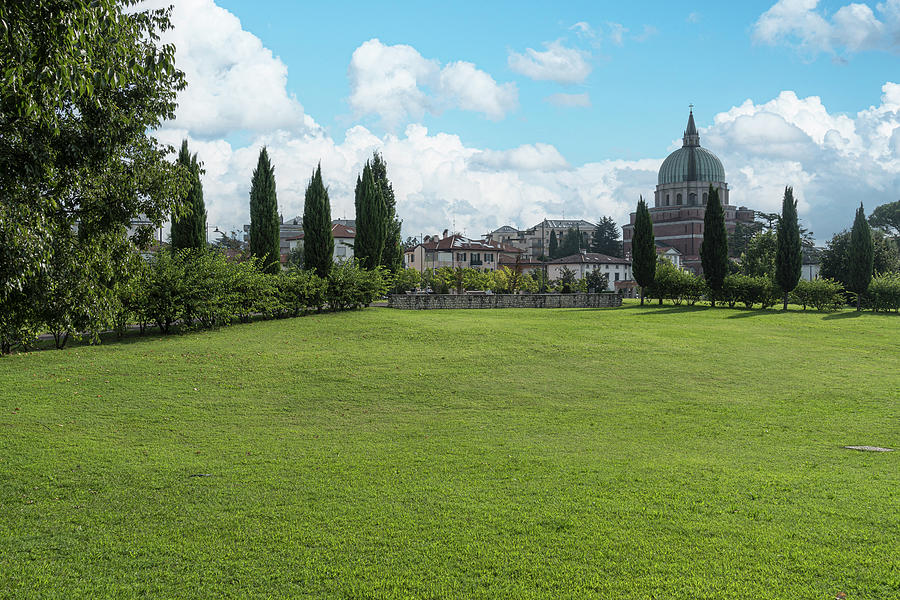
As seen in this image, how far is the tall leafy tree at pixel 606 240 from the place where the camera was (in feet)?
389

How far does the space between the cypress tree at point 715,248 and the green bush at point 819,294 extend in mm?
4529

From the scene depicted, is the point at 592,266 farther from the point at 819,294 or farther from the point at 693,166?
the point at 819,294

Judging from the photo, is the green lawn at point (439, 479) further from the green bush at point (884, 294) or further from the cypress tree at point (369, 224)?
the green bush at point (884, 294)

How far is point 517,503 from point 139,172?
22.5 feet

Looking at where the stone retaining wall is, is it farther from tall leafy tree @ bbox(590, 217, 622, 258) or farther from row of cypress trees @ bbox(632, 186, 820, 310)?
tall leafy tree @ bbox(590, 217, 622, 258)

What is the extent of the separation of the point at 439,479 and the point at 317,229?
27241 mm

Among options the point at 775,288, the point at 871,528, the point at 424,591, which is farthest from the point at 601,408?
the point at 775,288

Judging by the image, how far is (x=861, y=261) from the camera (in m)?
43.2

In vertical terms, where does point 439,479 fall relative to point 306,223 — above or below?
below

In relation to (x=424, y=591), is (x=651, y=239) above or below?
above

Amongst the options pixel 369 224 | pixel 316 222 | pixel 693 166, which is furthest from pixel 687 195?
pixel 316 222

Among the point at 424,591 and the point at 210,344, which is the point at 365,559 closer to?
the point at 424,591

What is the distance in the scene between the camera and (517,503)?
7586 mm

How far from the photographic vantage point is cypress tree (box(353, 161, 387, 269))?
3781cm
